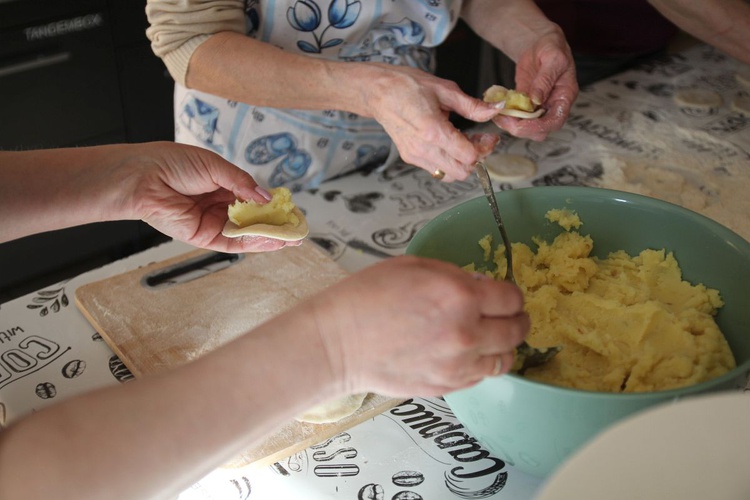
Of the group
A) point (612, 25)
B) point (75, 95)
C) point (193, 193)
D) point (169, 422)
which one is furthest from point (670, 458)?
point (75, 95)

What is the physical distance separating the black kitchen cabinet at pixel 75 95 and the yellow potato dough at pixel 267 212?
1.58 metres

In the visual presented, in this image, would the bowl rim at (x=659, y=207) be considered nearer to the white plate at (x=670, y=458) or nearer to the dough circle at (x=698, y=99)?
the white plate at (x=670, y=458)

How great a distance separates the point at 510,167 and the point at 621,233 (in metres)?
0.50

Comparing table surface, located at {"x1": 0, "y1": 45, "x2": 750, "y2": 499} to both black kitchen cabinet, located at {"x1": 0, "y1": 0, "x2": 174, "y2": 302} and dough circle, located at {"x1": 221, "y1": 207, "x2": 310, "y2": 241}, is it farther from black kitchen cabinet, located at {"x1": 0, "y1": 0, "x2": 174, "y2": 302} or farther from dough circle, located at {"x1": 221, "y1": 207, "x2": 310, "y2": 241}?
black kitchen cabinet, located at {"x1": 0, "y1": 0, "x2": 174, "y2": 302}

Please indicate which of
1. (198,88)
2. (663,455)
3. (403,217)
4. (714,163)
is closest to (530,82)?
(403,217)

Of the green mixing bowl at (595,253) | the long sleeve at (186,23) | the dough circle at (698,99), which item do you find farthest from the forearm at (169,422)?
the dough circle at (698,99)

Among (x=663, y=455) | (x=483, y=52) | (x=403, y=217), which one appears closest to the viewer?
(x=663, y=455)

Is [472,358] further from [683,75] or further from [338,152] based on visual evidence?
[683,75]

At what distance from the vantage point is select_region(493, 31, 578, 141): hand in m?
1.36

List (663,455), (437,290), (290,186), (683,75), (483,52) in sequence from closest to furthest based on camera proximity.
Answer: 1. (663,455)
2. (437,290)
3. (290,186)
4. (683,75)
5. (483,52)

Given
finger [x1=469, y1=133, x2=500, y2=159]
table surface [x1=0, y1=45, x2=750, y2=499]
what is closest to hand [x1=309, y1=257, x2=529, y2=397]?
table surface [x1=0, y1=45, x2=750, y2=499]

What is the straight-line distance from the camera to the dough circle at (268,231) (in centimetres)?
111

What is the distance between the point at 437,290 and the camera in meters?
0.68

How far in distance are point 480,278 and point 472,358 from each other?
8 centimetres
